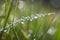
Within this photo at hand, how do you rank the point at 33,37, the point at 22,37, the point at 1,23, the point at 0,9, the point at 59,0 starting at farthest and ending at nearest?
1. the point at 59,0
2. the point at 0,9
3. the point at 1,23
4. the point at 22,37
5. the point at 33,37

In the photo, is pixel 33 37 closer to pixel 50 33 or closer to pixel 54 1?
pixel 50 33

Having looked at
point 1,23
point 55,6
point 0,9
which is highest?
point 55,6

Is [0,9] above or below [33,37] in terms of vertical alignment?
above

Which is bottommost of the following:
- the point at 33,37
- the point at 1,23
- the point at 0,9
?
the point at 33,37

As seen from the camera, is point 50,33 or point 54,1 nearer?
point 50,33

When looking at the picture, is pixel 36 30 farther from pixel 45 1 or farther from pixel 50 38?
pixel 45 1

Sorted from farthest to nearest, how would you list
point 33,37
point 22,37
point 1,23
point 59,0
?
point 59,0 → point 1,23 → point 22,37 → point 33,37

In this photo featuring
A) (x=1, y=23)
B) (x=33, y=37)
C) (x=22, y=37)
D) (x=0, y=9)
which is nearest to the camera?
(x=33, y=37)

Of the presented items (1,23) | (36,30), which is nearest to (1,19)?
(1,23)

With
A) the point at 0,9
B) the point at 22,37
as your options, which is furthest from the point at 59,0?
the point at 22,37
